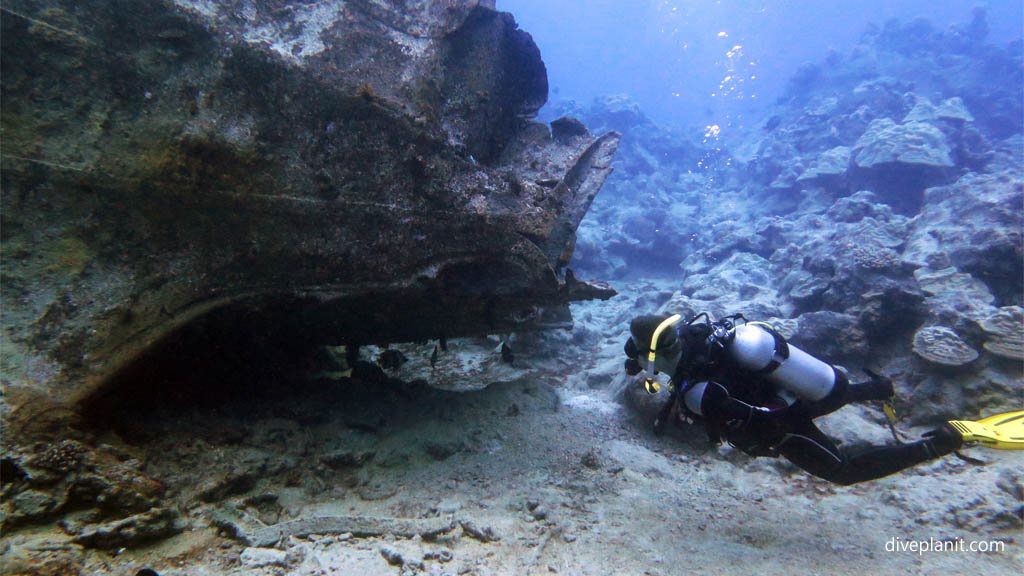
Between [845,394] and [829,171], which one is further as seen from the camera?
[829,171]

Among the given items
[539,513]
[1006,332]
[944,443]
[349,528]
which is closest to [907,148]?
[1006,332]

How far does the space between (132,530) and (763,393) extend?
3.92 metres

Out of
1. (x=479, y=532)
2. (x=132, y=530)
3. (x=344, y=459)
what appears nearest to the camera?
(x=132, y=530)

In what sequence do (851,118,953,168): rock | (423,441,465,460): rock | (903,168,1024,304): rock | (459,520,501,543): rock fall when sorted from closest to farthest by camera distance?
(459,520,501,543): rock < (423,441,465,460): rock < (903,168,1024,304): rock < (851,118,953,168): rock

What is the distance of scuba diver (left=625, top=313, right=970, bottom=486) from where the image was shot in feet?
9.11

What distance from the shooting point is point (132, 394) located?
264 centimetres

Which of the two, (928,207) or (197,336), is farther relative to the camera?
(928,207)

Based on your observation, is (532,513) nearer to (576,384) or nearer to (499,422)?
(499,422)

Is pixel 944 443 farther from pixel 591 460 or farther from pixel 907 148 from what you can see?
pixel 907 148

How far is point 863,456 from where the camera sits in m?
2.82

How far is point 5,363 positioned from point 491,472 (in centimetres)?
304

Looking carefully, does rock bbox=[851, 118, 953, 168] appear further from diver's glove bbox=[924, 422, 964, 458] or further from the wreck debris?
the wreck debris

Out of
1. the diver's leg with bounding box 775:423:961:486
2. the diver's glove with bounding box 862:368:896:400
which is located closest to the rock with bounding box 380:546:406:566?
the diver's leg with bounding box 775:423:961:486

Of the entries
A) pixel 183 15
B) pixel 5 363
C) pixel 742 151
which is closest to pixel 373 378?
pixel 5 363
